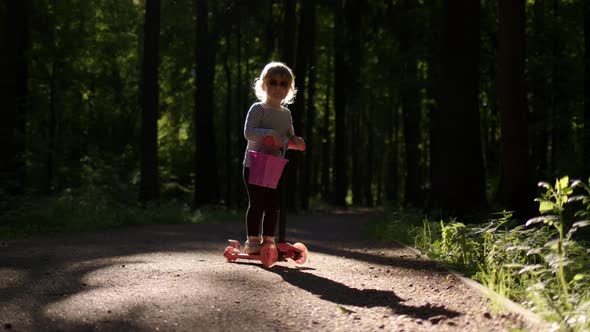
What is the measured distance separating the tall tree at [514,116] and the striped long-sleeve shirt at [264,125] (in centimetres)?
513

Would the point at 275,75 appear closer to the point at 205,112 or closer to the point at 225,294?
the point at 225,294

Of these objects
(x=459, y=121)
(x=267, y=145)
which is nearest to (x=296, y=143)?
(x=267, y=145)

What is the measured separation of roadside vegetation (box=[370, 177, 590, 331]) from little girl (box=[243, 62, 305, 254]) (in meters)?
1.90

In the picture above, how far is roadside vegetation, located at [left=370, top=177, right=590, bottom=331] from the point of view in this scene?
404 centimetres

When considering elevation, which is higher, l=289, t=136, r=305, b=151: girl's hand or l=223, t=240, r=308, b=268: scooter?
l=289, t=136, r=305, b=151: girl's hand

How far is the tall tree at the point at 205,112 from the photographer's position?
77.6 feet

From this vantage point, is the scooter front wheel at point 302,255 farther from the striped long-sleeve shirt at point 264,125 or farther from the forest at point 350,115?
the forest at point 350,115

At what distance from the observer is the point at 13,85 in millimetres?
16422

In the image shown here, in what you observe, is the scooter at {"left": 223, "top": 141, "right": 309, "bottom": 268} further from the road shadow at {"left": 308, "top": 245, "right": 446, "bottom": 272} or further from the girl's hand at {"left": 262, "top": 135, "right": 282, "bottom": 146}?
the road shadow at {"left": 308, "top": 245, "right": 446, "bottom": 272}

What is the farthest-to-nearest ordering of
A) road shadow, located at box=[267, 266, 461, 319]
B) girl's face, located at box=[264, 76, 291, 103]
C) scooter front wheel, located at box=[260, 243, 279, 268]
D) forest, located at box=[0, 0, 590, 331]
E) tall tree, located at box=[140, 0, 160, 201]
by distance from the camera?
1. tall tree, located at box=[140, 0, 160, 201]
2. forest, located at box=[0, 0, 590, 331]
3. girl's face, located at box=[264, 76, 291, 103]
4. scooter front wheel, located at box=[260, 243, 279, 268]
5. road shadow, located at box=[267, 266, 461, 319]

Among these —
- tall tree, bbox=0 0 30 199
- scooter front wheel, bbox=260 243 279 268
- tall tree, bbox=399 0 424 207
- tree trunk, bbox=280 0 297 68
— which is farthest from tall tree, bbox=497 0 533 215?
tree trunk, bbox=280 0 297 68

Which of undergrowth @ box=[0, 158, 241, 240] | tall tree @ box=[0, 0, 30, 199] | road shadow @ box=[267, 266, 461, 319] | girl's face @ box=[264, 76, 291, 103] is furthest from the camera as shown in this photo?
tall tree @ box=[0, 0, 30, 199]

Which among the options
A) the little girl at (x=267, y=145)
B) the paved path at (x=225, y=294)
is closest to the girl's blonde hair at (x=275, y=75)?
the little girl at (x=267, y=145)

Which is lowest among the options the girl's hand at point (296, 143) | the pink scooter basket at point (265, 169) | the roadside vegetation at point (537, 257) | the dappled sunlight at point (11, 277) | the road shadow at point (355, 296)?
the dappled sunlight at point (11, 277)
